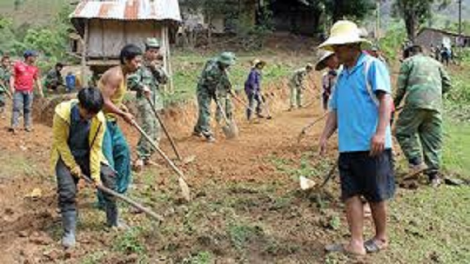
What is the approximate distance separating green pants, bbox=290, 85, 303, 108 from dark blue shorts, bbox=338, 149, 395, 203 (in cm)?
1522

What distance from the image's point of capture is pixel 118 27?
17.5m

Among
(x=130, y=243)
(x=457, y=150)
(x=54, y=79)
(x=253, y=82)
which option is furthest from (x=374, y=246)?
(x=54, y=79)

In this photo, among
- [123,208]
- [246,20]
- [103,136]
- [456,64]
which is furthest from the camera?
[456,64]

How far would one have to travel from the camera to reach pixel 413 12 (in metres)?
38.9

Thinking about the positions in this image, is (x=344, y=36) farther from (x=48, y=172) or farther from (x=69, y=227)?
(x=48, y=172)

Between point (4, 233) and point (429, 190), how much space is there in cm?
452

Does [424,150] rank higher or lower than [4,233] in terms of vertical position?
higher

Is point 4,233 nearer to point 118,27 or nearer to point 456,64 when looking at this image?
point 118,27

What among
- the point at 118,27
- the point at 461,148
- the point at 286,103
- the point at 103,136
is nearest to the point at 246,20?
the point at 286,103

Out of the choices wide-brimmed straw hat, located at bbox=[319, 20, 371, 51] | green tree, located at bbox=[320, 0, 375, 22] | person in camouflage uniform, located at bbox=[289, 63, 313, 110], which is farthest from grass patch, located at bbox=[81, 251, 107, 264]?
green tree, located at bbox=[320, 0, 375, 22]

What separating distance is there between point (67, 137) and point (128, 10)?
39.2ft

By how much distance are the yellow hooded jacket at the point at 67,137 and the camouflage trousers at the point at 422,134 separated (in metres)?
3.74

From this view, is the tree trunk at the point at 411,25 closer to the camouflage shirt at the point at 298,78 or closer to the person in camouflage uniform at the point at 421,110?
the camouflage shirt at the point at 298,78

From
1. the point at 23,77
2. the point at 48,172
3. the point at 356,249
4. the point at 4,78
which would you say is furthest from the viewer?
the point at 4,78
